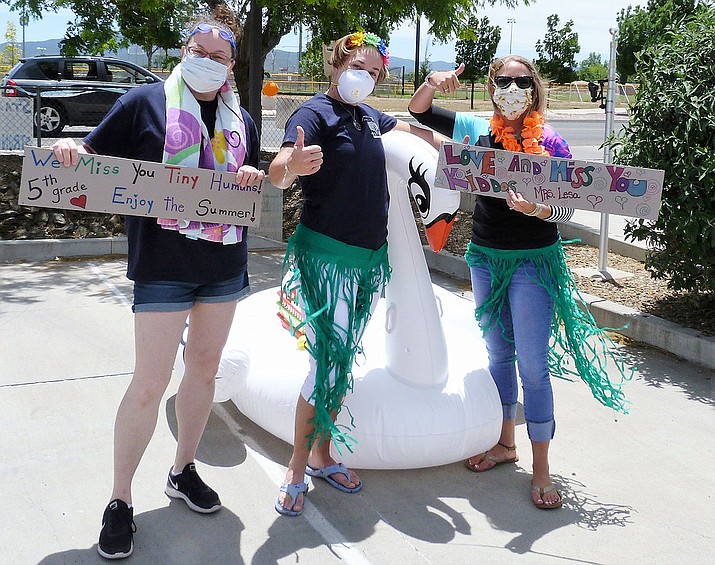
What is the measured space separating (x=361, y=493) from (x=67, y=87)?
1173 cm

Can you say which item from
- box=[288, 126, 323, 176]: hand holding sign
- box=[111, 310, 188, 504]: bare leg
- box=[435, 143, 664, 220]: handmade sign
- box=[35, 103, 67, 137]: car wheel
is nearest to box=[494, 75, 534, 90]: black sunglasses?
box=[435, 143, 664, 220]: handmade sign

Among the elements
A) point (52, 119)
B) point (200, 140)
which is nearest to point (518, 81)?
point (200, 140)

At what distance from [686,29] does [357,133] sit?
3.47m

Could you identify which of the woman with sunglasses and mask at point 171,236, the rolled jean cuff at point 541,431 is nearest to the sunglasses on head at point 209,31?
the woman with sunglasses and mask at point 171,236

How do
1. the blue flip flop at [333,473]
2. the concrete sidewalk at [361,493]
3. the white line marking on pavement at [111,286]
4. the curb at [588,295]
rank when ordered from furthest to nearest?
1. the white line marking on pavement at [111,286]
2. the curb at [588,295]
3. the blue flip flop at [333,473]
4. the concrete sidewalk at [361,493]

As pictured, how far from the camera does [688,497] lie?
370 centimetres

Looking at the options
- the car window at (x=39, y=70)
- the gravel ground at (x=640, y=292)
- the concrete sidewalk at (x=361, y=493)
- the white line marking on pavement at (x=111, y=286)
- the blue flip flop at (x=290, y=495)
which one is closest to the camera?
the concrete sidewalk at (x=361, y=493)

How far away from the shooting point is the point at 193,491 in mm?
3414

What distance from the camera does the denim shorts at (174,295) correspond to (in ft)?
9.86

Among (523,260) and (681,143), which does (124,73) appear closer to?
(681,143)

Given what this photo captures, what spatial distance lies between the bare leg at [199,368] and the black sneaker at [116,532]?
0.40 meters

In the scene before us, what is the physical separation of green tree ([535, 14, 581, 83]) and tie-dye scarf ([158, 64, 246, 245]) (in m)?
42.0

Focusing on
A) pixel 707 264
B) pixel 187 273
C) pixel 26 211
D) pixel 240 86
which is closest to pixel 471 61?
pixel 240 86

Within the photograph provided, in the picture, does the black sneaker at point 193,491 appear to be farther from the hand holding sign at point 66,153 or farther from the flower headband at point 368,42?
the flower headband at point 368,42
